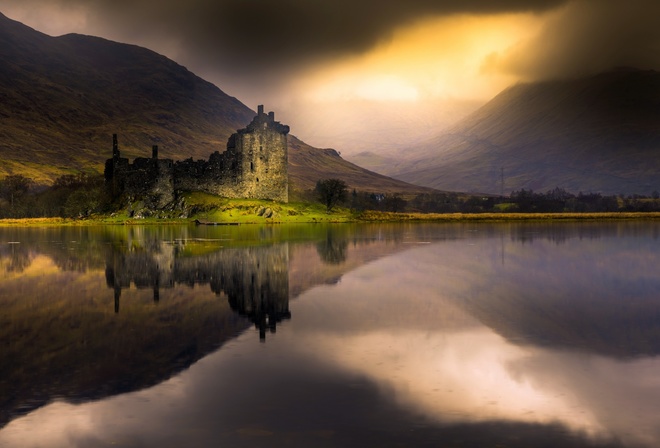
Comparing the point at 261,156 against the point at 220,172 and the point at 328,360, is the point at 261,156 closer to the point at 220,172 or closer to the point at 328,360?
the point at 220,172

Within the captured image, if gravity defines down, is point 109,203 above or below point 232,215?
above

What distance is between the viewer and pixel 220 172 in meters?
91.1

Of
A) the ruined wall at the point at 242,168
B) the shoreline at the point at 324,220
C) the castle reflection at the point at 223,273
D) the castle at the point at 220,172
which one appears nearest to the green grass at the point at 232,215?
the shoreline at the point at 324,220

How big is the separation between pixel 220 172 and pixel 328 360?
8042cm

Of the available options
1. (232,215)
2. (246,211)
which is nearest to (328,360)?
(232,215)

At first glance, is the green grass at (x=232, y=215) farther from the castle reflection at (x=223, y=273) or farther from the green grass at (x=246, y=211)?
the castle reflection at (x=223, y=273)

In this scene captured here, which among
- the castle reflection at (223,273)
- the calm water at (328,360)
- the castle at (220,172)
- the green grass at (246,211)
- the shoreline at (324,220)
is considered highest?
the castle at (220,172)

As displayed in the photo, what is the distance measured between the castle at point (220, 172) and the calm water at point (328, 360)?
210ft

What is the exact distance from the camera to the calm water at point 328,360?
8.89m

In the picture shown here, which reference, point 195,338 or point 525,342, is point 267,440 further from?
point 525,342

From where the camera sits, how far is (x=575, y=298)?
2083 centimetres

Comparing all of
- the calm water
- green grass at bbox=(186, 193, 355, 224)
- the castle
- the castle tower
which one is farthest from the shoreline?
the calm water

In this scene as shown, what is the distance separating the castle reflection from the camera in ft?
61.7

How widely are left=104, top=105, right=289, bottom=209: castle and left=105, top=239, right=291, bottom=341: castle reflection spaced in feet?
162
